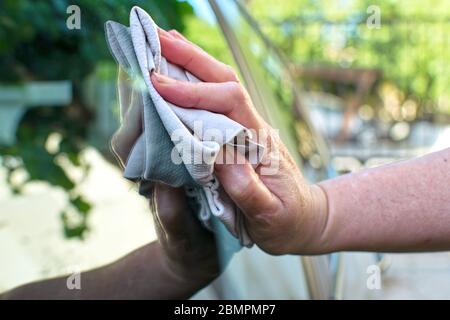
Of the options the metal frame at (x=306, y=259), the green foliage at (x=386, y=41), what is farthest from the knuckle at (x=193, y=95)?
the green foliage at (x=386, y=41)

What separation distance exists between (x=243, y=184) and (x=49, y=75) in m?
0.72

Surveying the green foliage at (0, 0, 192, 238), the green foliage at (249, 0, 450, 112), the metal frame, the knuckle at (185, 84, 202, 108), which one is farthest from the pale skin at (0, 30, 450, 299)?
the green foliage at (249, 0, 450, 112)

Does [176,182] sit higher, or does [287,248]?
[176,182]

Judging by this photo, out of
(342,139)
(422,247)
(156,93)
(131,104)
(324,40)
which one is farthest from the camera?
(324,40)

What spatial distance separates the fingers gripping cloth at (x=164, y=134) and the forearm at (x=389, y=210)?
0.55 ft

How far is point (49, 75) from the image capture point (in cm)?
159

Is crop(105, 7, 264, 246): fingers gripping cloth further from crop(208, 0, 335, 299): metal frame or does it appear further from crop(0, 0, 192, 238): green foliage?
crop(208, 0, 335, 299): metal frame

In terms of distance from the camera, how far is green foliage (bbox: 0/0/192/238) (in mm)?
1502

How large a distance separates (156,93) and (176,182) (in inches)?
5.6

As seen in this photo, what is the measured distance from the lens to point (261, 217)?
1.08 m

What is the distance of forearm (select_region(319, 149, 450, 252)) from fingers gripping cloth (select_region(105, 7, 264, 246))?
0.17 metres

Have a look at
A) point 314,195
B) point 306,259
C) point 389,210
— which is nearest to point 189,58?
point 314,195

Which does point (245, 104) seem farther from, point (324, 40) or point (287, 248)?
point (324, 40)
